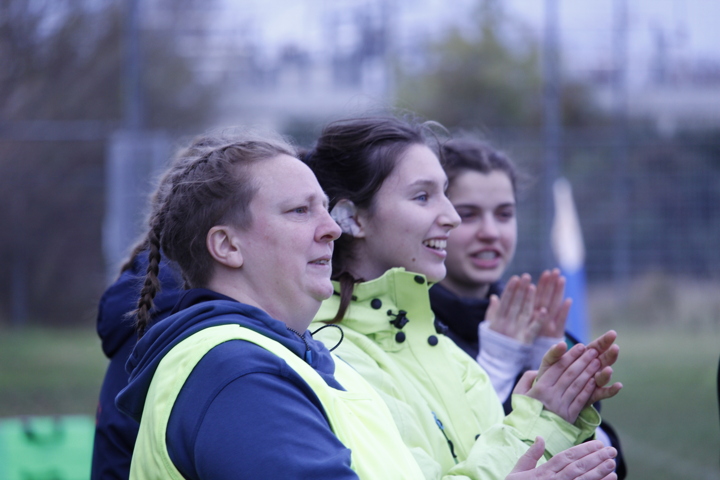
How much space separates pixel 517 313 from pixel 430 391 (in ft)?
2.49

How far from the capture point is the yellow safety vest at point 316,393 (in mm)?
1386

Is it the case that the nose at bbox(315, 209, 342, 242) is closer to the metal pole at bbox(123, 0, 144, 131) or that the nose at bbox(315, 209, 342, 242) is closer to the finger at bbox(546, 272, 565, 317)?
the finger at bbox(546, 272, 565, 317)

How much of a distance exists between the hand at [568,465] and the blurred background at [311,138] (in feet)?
18.8

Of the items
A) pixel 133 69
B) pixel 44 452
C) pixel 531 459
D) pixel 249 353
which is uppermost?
pixel 133 69

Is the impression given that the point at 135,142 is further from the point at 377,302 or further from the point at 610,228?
the point at 377,302

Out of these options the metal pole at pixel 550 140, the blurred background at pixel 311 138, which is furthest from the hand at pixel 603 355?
the metal pole at pixel 550 140

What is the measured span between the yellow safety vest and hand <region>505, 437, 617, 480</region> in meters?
0.28

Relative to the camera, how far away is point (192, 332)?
4.81ft

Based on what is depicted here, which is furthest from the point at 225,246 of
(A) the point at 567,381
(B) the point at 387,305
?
(A) the point at 567,381

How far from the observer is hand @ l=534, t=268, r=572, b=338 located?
2791 mm

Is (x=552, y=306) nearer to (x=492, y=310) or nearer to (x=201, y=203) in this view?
(x=492, y=310)

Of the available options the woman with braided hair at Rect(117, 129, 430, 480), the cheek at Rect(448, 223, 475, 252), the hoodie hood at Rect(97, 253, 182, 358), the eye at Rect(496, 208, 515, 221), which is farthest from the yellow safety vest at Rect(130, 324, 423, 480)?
the eye at Rect(496, 208, 515, 221)

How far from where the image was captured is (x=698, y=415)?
7.66m

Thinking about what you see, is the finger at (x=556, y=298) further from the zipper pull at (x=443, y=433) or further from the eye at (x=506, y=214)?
the zipper pull at (x=443, y=433)
